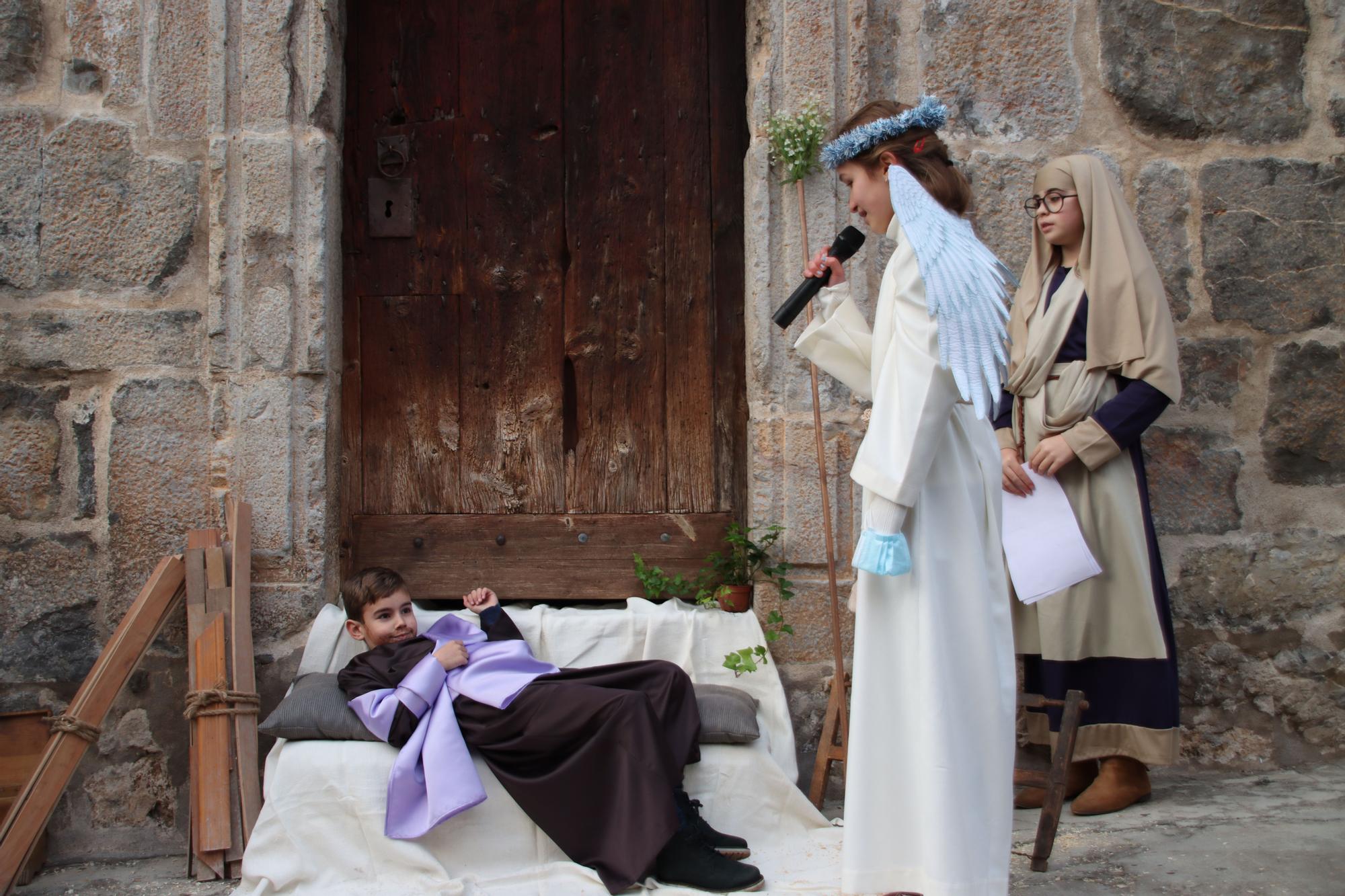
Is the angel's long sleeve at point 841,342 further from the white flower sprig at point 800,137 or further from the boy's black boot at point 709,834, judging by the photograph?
the boy's black boot at point 709,834

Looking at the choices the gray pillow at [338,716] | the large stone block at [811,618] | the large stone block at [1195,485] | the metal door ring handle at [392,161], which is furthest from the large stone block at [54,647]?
the large stone block at [1195,485]

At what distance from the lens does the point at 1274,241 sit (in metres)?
3.30

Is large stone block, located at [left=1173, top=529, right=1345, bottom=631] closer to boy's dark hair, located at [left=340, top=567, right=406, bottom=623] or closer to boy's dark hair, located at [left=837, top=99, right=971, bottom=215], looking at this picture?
boy's dark hair, located at [left=837, top=99, right=971, bottom=215]

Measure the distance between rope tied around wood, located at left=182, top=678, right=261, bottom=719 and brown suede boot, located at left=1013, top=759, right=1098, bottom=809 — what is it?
2.03 metres

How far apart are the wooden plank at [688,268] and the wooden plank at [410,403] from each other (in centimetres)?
69

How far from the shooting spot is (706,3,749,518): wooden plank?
3.61 m

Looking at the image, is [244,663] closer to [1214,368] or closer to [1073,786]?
[1073,786]

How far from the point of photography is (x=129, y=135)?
3223 millimetres

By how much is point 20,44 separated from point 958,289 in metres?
2.74

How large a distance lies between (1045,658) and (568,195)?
1989mm

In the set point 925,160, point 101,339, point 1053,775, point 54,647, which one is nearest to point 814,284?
point 925,160

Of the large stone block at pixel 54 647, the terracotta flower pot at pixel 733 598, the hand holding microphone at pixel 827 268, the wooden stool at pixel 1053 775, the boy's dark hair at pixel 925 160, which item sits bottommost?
the wooden stool at pixel 1053 775

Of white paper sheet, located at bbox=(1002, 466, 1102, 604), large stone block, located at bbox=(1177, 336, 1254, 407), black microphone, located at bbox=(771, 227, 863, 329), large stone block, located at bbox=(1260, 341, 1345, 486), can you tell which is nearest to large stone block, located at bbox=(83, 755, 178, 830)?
black microphone, located at bbox=(771, 227, 863, 329)

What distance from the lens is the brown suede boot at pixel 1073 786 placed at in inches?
119
